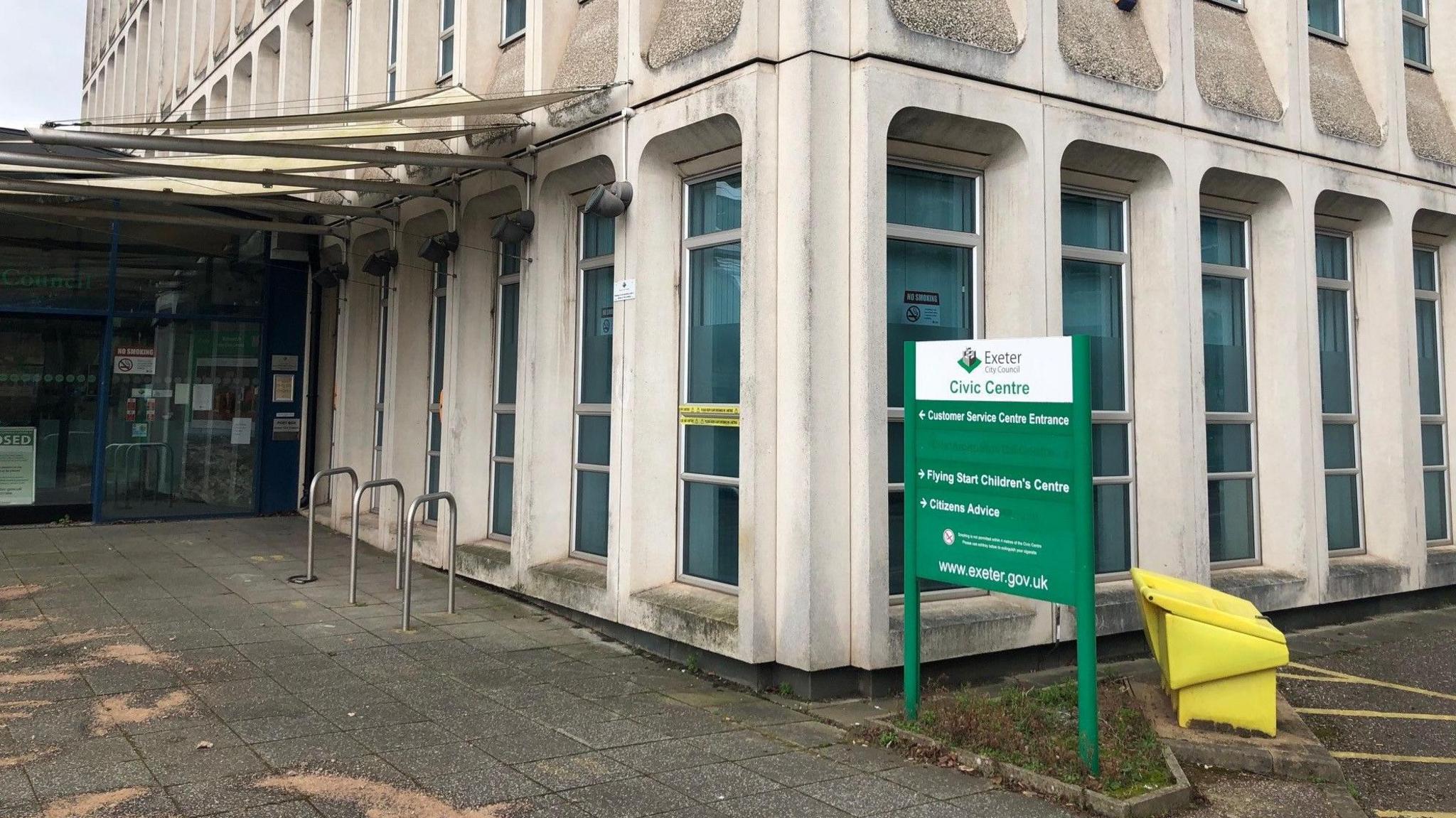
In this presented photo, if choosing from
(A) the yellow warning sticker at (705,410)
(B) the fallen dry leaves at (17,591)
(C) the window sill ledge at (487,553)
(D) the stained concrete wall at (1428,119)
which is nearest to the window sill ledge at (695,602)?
(A) the yellow warning sticker at (705,410)

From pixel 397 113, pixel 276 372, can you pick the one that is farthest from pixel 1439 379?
pixel 276 372

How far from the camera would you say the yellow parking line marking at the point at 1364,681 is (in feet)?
23.7

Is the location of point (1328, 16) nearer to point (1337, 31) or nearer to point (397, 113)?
point (1337, 31)

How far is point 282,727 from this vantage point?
5.50 meters

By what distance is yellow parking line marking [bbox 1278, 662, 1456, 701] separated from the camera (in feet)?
23.7

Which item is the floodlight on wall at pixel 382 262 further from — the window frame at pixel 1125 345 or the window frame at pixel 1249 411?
the window frame at pixel 1249 411

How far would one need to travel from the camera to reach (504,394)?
1046 cm

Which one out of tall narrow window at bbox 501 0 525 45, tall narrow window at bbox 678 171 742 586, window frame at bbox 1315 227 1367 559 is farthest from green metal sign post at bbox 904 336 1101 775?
tall narrow window at bbox 501 0 525 45

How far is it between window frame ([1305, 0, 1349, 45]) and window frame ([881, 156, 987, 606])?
4.92 meters

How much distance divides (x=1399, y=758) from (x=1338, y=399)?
538 cm

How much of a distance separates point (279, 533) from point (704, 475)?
727 centimetres

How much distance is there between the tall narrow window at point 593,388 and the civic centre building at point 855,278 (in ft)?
0.12

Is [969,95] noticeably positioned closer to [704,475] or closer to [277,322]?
[704,475]

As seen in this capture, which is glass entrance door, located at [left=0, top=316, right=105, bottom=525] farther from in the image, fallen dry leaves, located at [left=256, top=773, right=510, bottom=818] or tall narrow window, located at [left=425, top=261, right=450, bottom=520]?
fallen dry leaves, located at [left=256, top=773, right=510, bottom=818]
